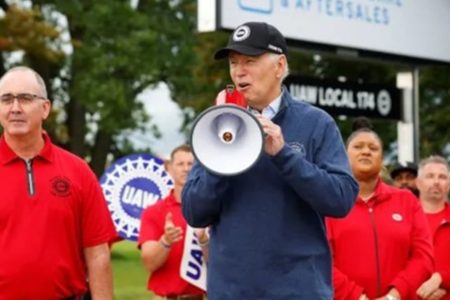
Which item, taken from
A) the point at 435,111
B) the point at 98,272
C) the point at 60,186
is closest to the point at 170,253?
the point at 98,272

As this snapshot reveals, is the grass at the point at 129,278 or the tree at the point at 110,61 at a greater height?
the tree at the point at 110,61

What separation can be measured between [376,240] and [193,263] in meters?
1.79

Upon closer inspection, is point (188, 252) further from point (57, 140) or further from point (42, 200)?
Result: point (57, 140)

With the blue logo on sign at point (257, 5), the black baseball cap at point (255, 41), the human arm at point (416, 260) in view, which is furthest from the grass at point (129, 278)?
the black baseball cap at point (255, 41)

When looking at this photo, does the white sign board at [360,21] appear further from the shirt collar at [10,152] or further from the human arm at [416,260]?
the shirt collar at [10,152]

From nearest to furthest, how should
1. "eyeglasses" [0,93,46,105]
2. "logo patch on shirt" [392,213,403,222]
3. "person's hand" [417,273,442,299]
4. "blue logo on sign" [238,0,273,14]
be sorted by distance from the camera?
"eyeglasses" [0,93,46,105] < "logo patch on shirt" [392,213,403,222] < "person's hand" [417,273,442,299] < "blue logo on sign" [238,0,273,14]

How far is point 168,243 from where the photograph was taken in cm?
828

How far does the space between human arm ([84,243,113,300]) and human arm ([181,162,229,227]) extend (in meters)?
0.98

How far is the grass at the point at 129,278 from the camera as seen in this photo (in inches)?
837

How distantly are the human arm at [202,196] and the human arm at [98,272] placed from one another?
38.5 inches

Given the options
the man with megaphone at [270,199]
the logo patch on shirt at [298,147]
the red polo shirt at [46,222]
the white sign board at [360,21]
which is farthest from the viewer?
the white sign board at [360,21]

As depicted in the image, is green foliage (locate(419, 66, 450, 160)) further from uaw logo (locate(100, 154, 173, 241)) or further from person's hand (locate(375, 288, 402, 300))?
person's hand (locate(375, 288, 402, 300))

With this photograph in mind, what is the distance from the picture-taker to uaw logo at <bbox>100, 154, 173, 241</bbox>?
10.7 meters

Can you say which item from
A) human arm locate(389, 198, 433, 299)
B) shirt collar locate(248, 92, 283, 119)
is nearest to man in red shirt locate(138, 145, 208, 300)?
human arm locate(389, 198, 433, 299)
